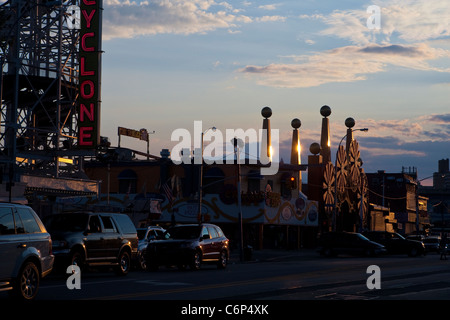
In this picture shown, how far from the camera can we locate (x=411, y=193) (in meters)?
127

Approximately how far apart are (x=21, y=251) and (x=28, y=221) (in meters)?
0.87

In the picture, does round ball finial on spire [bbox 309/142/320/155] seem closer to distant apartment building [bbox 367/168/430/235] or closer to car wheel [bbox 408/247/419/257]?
car wheel [bbox 408/247/419/257]

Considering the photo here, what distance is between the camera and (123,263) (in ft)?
79.1

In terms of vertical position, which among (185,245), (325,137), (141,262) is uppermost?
(325,137)

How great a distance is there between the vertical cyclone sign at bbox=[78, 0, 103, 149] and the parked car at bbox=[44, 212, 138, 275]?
20158mm

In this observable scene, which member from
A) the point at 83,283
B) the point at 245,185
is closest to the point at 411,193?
the point at 245,185

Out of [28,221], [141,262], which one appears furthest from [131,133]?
[28,221]

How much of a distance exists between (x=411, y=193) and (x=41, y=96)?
92.5m

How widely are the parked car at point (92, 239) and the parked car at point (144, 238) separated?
10.7 ft

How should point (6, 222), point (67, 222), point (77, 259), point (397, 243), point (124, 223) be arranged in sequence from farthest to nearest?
1. point (397, 243)
2. point (124, 223)
3. point (67, 222)
4. point (77, 259)
5. point (6, 222)

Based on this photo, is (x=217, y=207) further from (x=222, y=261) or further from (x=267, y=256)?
(x=222, y=261)

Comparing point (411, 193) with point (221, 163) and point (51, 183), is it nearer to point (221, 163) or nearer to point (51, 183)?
point (221, 163)

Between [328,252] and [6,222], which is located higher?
[6,222]

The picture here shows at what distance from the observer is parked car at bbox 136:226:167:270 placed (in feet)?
92.5
